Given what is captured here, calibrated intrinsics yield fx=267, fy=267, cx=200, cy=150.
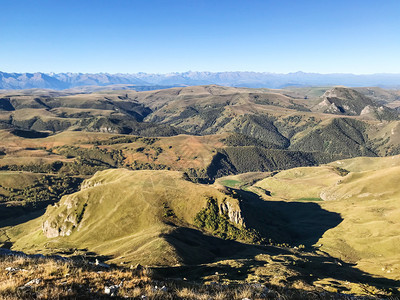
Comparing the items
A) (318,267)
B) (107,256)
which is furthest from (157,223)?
(318,267)

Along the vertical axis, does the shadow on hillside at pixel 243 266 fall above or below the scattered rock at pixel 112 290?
below

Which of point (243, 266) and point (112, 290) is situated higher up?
point (112, 290)

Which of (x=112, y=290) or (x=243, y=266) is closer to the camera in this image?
(x=112, y=290)

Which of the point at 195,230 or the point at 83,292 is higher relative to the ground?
the point at 83,292

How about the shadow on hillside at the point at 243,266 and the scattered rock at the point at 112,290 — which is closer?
the scattered rock at the point at 112,290

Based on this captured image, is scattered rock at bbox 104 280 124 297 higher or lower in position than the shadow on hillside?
higher

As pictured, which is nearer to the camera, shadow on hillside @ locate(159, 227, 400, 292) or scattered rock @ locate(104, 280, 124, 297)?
scattered rock @ locate(104, 280, 124, 297)

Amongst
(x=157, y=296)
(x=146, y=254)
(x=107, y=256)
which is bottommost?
(x=107, y=256)

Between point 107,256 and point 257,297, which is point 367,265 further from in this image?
point 257,297
